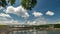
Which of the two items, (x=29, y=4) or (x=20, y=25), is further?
(x=20, y=25)

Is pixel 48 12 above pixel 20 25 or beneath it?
above

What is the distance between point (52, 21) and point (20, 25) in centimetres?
136

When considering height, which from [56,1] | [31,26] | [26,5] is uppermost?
[56,1]

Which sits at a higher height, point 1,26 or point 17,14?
point 17,14

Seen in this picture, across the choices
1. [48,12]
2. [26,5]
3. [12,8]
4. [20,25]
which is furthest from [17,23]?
[26,5]

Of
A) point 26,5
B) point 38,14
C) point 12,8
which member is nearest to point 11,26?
point 12,8

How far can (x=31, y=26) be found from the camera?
781 cm

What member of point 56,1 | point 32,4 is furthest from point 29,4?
point 56,1

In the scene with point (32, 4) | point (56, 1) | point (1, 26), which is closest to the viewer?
point (32, 4)

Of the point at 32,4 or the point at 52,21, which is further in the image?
the point at 52,21

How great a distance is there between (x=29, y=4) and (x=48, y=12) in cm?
232

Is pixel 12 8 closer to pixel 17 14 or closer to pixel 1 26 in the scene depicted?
pixel 17 14

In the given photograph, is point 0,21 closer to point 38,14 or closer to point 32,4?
point 38,14

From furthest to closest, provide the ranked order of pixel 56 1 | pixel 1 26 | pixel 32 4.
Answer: pixel 56 1
pixel 1 26
pixel 32 4
